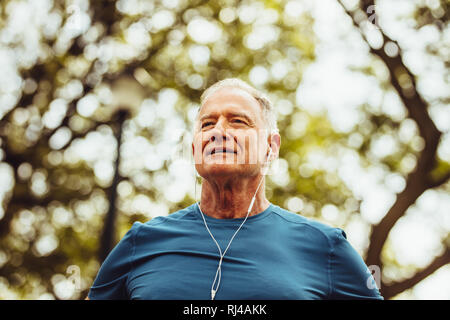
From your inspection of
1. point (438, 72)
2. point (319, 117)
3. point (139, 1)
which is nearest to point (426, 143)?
point (438, 72)

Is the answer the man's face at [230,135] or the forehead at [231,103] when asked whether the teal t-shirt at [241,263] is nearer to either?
the man's face at [230,135]

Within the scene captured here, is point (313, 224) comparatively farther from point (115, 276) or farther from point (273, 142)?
point (115, 276)

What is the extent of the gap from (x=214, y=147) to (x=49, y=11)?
8165mm

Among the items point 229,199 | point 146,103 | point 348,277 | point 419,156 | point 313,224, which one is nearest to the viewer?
point 348,277

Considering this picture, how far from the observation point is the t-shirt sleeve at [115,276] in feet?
6.42

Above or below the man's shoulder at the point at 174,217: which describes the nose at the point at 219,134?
above

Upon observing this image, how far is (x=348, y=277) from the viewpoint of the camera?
69.6 inches

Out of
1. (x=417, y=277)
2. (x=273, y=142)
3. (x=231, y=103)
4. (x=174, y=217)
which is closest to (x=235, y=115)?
(x=231, y=103)

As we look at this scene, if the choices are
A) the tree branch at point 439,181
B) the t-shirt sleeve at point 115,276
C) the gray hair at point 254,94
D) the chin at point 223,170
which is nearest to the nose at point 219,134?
the chin at point 223,170

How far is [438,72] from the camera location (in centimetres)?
755

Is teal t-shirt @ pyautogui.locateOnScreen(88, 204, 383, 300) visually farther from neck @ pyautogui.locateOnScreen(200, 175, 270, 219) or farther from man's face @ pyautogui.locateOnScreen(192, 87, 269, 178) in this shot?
man's face @ pyautogui.locateOnScreen(192, 87, 269, 178)

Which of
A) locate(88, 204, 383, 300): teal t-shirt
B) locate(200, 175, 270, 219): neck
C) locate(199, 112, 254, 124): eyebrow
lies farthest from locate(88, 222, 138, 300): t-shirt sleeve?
locate(199, 112, 254, 124): eyebrow

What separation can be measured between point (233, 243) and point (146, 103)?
27.9 feet
